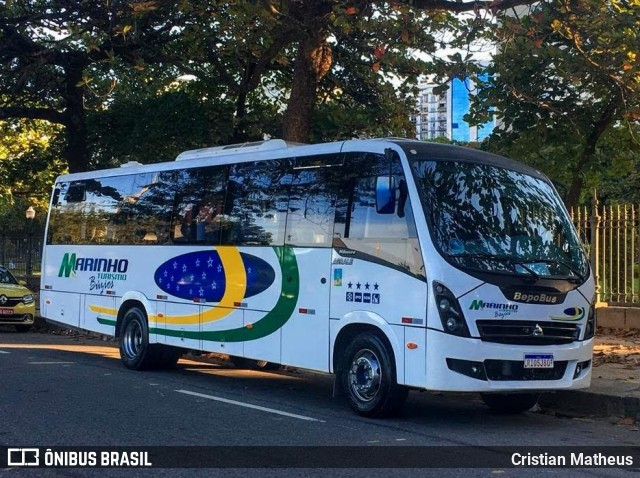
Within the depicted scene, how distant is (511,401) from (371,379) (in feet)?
6.57

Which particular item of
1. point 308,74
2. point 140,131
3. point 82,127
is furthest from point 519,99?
point 82,127

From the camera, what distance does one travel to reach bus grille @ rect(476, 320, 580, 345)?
27.7 feet

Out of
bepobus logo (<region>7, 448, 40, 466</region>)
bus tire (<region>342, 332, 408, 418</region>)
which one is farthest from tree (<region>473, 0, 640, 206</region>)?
bepobus logo (<region>7, 448, 40, 466</region>)

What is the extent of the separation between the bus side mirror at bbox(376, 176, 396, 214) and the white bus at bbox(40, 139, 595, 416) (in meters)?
0.01

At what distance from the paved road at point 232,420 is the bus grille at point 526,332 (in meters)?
0.98

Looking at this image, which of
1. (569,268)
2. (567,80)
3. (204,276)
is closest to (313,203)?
(204,276)

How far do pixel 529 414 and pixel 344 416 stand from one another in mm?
2446

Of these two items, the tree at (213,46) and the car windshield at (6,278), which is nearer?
the tree at (213,46)

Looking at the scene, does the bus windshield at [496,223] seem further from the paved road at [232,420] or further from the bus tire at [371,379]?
the paved road at [232,420]

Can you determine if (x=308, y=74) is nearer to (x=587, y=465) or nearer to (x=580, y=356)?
(x=580, y=356)

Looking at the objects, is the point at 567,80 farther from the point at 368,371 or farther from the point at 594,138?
the point at 368,371

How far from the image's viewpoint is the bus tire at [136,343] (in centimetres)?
1293

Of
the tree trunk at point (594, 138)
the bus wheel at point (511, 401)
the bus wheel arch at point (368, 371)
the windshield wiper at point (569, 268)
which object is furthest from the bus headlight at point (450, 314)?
the tree trunk at point (594, 138)

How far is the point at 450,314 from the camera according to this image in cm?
836
